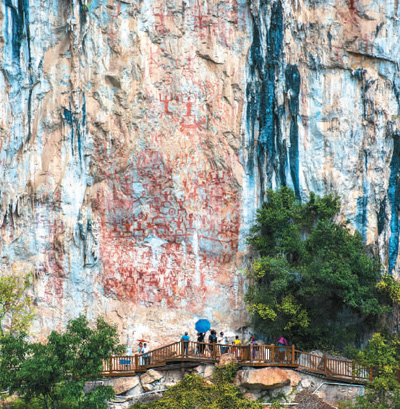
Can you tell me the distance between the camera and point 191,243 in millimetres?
27188

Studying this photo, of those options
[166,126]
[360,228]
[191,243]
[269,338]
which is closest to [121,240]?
[191,243]

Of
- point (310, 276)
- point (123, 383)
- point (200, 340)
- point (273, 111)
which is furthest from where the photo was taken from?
point (273, 111)

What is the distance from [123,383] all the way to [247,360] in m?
3.58

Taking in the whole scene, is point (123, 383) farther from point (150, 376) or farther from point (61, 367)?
point (61, 367)

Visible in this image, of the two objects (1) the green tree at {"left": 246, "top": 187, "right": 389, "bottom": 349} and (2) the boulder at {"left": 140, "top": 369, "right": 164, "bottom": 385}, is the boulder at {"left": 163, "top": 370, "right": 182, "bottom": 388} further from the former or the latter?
(1) the green tree at {"left": 246, "top": 187, "right": 389, "bottom": 349}

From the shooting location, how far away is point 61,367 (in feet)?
70.9

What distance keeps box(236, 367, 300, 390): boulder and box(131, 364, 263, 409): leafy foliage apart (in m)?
0.32

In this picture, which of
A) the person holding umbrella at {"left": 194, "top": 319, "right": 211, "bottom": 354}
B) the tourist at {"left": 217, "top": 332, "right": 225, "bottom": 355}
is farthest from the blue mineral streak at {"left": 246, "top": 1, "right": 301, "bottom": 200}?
the person holding umbrella at {"left": 194, "top": 319, "right": 211, "bottom": 354}

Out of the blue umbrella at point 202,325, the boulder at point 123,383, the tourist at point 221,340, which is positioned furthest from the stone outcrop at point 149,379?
the tourist at point 221,340

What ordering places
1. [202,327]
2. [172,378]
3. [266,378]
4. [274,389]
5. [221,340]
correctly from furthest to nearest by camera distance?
[221,340]
[202,327]
[172,378]
[274,389]
[266,378]

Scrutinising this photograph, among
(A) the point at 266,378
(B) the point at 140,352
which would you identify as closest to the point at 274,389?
(A) the point at 266,378

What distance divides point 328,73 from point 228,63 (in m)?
3.28

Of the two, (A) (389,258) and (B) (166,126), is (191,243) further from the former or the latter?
(A) (389,258)

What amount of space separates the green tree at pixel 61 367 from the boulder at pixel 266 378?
11.7 feet
